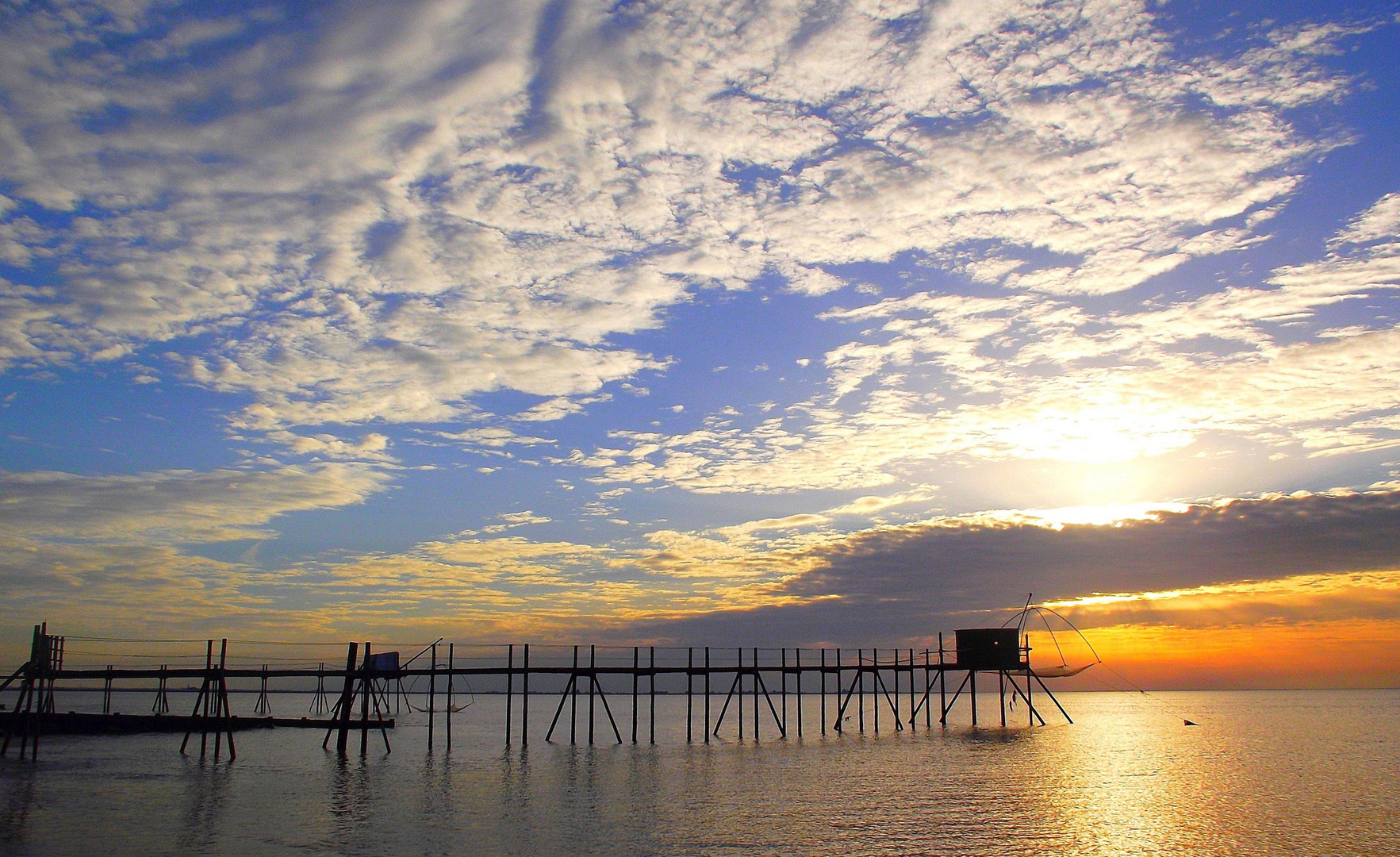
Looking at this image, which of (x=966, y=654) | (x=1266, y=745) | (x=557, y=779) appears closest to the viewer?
(x=557, y=779)

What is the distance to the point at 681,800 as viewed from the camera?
37031mm

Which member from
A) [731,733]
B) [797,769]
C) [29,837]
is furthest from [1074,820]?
[731,733]

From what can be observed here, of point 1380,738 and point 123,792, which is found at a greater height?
point 123,792

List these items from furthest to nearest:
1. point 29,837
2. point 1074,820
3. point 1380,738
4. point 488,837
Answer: point 1380,738 < point 1074,820 < point 488,837 < point 29,837

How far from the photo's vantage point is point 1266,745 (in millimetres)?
79312

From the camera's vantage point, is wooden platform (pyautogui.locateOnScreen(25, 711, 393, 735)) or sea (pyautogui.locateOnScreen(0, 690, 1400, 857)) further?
wooden platform (pyautogui.locateOnScreen(25, 711, 393, 735))

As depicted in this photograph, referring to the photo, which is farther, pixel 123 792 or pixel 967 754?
pixel 967 754

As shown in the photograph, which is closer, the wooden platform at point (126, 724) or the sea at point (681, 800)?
the sea at point (681, 800)

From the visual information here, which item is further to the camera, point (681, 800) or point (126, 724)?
point (126, 724)

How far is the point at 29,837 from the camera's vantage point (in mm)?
26828

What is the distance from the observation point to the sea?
28.8m

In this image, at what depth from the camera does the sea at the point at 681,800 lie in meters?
28.8

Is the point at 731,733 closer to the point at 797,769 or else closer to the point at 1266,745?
the point at 797,769

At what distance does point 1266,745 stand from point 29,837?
85.1 meters
